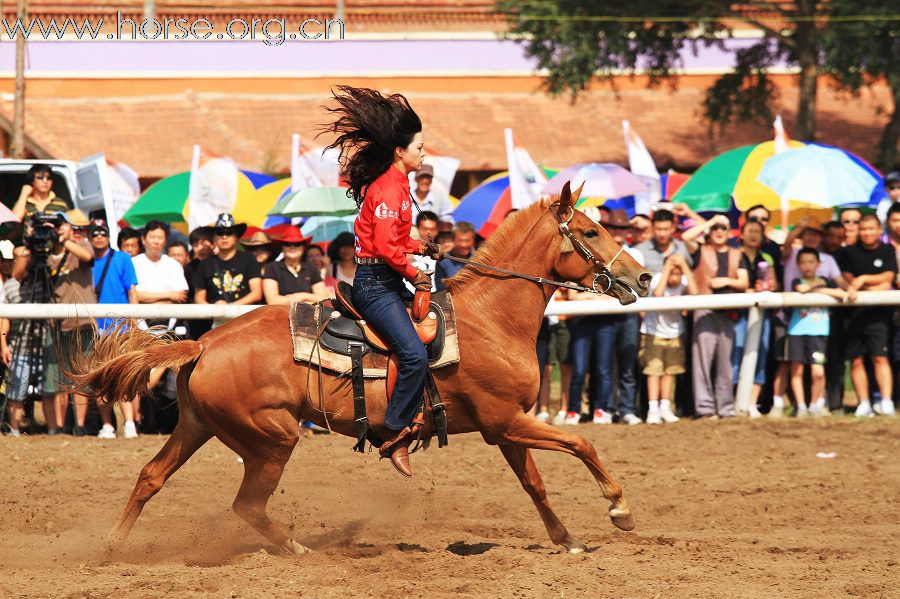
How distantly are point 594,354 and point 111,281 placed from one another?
487cm

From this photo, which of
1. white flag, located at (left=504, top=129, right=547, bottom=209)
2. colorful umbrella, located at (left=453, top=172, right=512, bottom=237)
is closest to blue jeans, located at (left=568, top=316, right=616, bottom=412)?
white flag, located at (left=504, top=129, right=547, bottom=209)

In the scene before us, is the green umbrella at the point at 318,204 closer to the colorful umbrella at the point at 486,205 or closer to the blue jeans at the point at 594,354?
the colorful umbrella at the point at 486,205

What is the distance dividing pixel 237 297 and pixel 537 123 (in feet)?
70.9

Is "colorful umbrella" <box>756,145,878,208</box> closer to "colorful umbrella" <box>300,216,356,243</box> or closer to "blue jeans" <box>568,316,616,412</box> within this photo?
"blue jeans" <box>568,316,616,412</box>

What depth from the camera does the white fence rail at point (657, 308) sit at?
10648mm

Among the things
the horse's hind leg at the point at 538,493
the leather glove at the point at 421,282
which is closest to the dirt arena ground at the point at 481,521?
the horse's hind leg at the point at 538,493

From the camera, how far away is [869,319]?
12383mm

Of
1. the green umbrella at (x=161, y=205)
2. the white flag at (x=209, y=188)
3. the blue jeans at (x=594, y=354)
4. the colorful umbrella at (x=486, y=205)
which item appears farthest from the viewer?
the green umbrella at (x=161, y=205)

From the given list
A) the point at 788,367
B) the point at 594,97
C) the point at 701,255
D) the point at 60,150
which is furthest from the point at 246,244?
the point at 594,97

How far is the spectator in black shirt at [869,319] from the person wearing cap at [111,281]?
7302mm

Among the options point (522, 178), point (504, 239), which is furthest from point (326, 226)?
point (504, 239)

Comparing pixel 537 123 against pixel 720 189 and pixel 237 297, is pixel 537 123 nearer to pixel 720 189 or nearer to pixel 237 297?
pixel 720 189

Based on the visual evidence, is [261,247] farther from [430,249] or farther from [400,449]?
[400,449]

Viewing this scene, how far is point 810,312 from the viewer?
12.3 meters
